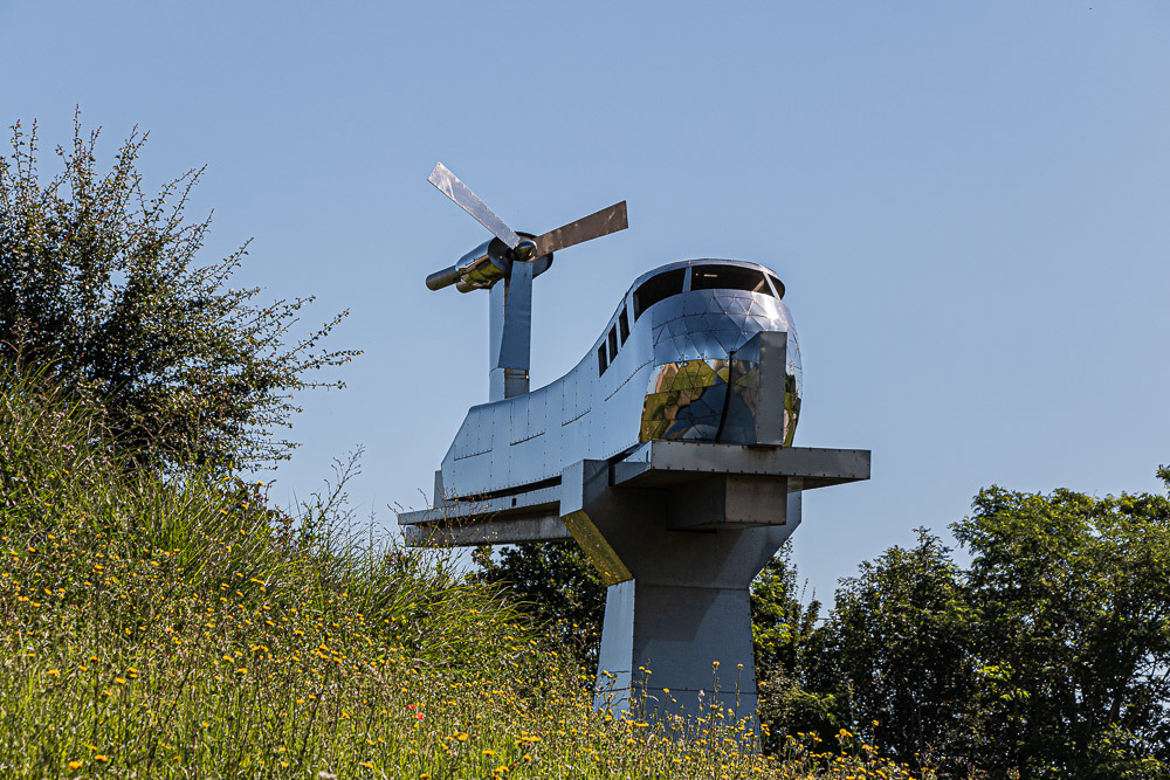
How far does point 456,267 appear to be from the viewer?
1728cm

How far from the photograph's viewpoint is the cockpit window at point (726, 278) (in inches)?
433

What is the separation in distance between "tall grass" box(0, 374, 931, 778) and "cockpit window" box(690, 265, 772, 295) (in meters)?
3.94

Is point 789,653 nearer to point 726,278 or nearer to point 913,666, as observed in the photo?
point 913,666

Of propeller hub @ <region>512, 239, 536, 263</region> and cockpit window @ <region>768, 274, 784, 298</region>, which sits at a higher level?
propeller hub @ <region>512, 239, 536, 263</region>

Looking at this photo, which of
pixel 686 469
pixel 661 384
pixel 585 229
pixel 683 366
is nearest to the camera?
pixel 686 469

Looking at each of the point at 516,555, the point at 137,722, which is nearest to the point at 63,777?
the point at 137,722

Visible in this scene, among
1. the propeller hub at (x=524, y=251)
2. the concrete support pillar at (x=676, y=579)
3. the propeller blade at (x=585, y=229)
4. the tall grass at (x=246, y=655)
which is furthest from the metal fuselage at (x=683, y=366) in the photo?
the propeller hub at (x=524, y=251)

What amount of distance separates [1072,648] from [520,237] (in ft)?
46.8

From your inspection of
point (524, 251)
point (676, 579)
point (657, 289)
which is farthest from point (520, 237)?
point (676, 579)

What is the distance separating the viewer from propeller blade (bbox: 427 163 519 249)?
1589 centimetres

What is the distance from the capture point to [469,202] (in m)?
16.1

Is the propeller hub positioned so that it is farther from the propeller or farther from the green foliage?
the green foliage

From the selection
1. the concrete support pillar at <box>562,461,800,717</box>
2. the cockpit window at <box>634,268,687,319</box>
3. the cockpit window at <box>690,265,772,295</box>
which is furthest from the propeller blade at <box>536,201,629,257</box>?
the concrete support pillar at <box>562,461,800,717</box>

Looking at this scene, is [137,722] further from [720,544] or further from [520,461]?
[520,461]
